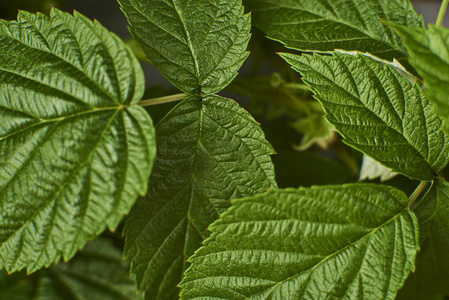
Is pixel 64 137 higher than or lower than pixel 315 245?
higher

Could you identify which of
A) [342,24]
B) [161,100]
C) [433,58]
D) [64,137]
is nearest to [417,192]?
[433,58]

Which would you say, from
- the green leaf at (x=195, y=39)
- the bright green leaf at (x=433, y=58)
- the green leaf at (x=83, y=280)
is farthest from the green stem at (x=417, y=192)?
the green leaf at (x=83, y=280)

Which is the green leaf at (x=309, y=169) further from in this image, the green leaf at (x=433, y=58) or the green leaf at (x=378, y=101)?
the green leaf at (x=433, y=58)

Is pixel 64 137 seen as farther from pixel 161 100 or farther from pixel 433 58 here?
pixel 433 58

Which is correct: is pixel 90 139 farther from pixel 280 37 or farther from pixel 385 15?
pixel 385 15

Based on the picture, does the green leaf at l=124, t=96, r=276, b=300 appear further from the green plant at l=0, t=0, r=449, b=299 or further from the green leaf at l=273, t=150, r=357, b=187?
the green leaf at l=273, t=150, r=357, b=187

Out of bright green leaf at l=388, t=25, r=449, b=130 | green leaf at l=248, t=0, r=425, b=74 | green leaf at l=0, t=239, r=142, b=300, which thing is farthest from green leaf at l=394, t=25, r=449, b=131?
green leaf at l=0, t=239, r=142, b=300
